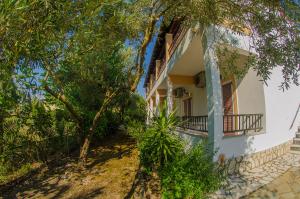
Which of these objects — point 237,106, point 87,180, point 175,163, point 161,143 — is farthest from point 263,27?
point 87,180

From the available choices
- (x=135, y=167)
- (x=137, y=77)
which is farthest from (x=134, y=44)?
(x=135, y=167)

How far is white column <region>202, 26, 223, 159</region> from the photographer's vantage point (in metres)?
5.73

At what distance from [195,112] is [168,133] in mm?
8072

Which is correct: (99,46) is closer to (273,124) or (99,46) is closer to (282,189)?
(282,189)

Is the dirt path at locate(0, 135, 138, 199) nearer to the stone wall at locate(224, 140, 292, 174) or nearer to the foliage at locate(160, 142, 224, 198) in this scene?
the foliage at locate(160, 142, 224, 198)

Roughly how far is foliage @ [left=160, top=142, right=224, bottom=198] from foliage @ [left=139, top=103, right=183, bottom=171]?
7.5 inches

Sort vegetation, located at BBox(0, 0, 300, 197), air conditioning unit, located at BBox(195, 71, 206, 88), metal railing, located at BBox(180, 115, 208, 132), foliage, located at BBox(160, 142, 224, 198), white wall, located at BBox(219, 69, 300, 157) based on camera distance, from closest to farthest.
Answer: vegetation, located at BBox(0, 0, 300, 197)
foliage, located at BBox(160, 142, 224, 198)
white wall, located at BBox(219, 69, 300, 157)
metal railing, located at BBox(180, 115, 208, 132)
air conditioning unit, located at BBox(195, 71, 206, 88)

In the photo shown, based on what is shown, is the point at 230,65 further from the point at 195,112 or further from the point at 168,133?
the point at 195,112

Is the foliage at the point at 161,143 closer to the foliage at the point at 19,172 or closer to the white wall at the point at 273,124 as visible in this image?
the white wall at the point at 273,124

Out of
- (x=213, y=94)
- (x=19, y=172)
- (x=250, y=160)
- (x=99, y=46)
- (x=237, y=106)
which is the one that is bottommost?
(x=19, y=172)

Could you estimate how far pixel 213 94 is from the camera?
5.88 meters

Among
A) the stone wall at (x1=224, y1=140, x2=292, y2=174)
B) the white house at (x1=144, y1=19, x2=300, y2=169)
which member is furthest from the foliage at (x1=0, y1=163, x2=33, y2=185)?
the stone wall at (x1=224, y1=140, x2=292, y2=174)

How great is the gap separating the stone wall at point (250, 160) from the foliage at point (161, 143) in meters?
1.68

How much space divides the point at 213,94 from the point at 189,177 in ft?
7.79
